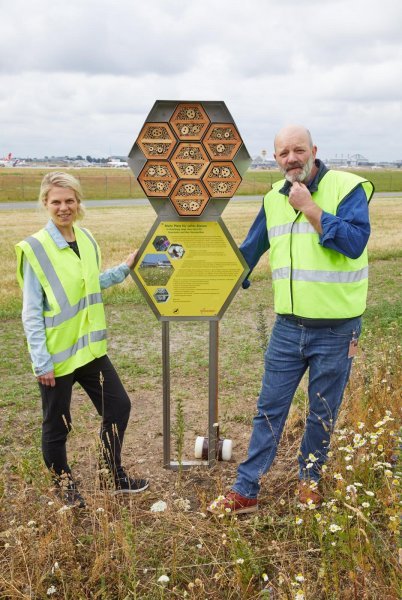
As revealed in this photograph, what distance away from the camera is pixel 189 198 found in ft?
13.8

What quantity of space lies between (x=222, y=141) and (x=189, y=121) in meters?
0.26

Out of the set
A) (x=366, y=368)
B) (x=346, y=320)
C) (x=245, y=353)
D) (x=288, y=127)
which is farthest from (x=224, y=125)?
(x=245, y=353)

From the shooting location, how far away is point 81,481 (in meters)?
4.39

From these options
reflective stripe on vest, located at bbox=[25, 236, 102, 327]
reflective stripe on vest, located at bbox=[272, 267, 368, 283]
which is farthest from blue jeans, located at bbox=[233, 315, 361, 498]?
reflective stripe on vest, located at bbox=[25, 236, 102, 327]

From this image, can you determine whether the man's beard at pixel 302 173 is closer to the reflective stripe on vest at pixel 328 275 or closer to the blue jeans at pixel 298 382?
the reflective stripe on vest at pixel 328 275

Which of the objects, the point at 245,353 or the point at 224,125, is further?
the point at 245,353

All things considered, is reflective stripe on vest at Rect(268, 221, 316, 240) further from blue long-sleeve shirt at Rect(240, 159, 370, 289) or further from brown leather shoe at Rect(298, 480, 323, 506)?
brown leather shoe at Rect(298, 480, 323, 506)

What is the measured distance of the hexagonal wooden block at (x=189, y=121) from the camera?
13.2 ft

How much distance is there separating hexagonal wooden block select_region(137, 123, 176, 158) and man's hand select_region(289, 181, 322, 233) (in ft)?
3.44

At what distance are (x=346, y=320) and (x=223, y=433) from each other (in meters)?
2.16

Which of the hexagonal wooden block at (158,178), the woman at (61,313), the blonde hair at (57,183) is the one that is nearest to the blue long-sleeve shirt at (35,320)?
the woman at (61,313)

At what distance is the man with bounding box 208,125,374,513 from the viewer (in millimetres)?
3469

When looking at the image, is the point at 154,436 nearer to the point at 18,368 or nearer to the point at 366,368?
the point at 366,368

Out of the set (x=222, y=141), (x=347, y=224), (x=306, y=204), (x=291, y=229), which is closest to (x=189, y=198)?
(x=222, y=141)
